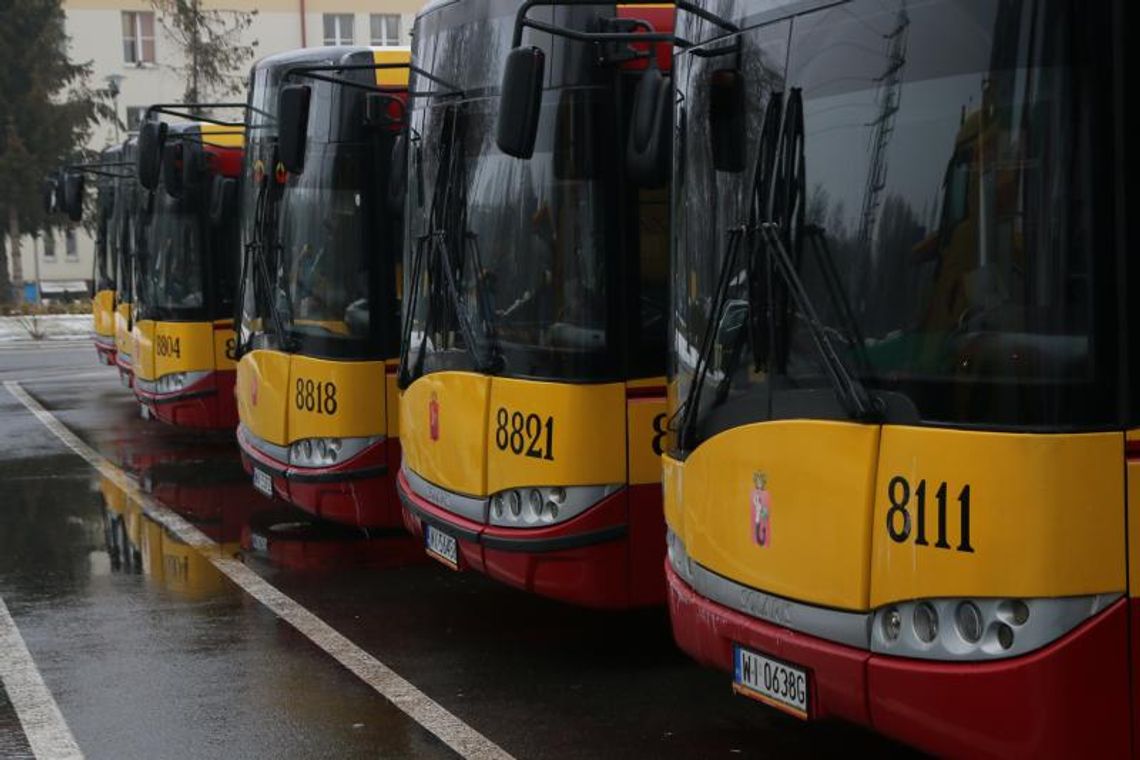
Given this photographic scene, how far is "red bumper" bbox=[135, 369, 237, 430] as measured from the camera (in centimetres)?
1662

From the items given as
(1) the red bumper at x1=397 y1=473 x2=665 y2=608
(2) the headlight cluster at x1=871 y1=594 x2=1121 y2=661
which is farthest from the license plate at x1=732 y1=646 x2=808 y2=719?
(1) the red bumper at x1=397 y1=473 x2=665 y2=608

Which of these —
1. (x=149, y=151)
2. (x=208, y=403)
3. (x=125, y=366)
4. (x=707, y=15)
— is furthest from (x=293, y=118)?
(x=125, y=366)

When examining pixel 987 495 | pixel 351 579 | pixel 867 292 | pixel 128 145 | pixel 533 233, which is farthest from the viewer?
pixel 128 145

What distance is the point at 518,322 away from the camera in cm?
825

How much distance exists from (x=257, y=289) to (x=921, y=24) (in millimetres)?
7455

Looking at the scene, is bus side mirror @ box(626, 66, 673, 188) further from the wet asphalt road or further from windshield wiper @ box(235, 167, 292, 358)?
windshield wiper @ box(235, 167, 292, 358)

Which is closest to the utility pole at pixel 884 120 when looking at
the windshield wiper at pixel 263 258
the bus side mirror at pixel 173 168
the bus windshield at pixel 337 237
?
the bus windshield at pixel 337 237

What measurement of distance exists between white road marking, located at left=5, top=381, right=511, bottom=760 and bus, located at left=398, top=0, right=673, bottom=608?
0.66 meters

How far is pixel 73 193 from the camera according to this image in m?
22.7

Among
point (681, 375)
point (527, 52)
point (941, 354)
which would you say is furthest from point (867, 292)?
point (527, 52)

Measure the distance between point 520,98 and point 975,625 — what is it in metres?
2.68

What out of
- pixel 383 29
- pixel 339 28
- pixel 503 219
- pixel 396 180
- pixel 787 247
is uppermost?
pixel 339 28

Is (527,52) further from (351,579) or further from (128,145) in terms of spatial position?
(128,145)

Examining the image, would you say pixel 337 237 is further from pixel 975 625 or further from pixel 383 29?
pixel 383 29
